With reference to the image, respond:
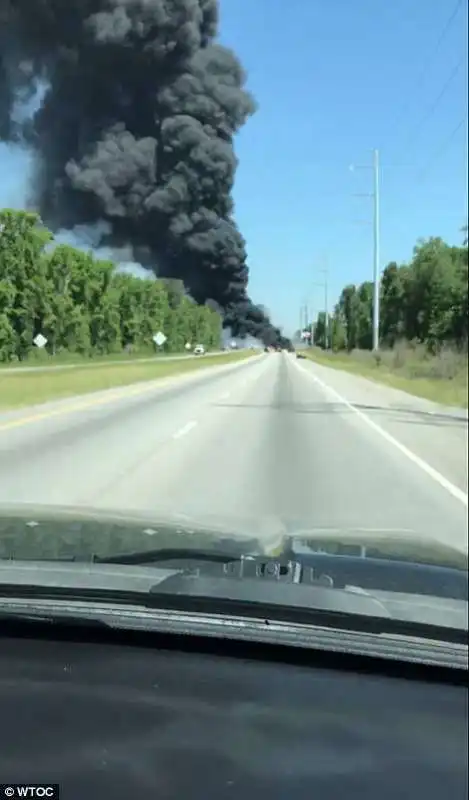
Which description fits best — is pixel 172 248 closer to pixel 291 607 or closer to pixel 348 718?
pixel 291 607

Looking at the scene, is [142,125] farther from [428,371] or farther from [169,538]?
[169,538]

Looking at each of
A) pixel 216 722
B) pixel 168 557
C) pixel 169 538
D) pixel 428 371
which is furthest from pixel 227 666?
pixel 428 371

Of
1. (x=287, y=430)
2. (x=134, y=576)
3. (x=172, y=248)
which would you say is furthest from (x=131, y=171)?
(x=287, y=430)

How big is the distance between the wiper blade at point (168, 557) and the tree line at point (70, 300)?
2148 millimetres

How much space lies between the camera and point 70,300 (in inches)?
346

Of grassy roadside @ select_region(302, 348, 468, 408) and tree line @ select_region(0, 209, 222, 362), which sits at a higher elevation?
tree line @ select_region(0, 209, 222, 362)

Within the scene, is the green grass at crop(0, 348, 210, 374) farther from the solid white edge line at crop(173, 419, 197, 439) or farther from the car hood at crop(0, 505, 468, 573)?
the solid white edge line at crop(173, 419, 197, 439)

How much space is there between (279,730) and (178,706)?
0.35m

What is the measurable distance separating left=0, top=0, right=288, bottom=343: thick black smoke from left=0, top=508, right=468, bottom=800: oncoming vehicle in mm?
3197

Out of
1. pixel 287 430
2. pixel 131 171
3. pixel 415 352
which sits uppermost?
pixel 131 171

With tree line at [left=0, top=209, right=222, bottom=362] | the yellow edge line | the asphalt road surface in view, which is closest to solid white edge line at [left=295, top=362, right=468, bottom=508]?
the asphalt road surface

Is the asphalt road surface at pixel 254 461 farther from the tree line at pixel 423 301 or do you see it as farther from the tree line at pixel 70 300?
the tree line at pixel 423 301

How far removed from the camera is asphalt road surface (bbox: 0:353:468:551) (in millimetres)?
9859

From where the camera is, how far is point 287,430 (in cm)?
1908
